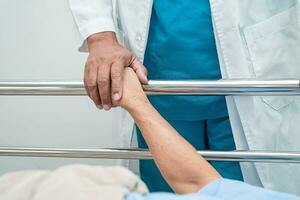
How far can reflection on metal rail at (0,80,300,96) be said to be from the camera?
0.82m

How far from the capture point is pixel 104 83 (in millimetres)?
881

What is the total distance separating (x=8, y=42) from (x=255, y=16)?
1.04 meters

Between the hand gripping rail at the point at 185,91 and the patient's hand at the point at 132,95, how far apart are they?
2 cm

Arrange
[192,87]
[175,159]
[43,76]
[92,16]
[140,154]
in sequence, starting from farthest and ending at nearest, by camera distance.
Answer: [43,76] → [92,16] → [140,154] → [192,87] → [175,159]

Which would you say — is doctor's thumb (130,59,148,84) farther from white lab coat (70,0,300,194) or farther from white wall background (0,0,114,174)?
white wall background (0,0,114,174)

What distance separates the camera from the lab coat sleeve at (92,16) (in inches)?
41.1

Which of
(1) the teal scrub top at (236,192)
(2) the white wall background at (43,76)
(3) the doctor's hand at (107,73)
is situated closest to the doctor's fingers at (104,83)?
(3) the doctor's hand at (107,73)

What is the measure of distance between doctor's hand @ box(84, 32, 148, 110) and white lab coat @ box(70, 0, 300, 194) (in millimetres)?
124

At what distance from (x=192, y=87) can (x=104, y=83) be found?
0.59ft

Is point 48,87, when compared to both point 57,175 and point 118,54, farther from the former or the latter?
point 57,175

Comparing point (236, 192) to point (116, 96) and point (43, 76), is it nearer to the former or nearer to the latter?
point (116, 96)

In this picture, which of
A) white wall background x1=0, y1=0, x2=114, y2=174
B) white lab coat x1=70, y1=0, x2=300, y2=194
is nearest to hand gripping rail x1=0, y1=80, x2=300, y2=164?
white lab coat x1=70, y1=0, x2=300, y2=194

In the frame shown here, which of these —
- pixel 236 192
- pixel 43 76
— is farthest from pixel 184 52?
pixel 43 76

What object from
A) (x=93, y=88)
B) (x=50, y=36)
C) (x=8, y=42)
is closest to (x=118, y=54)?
(x=93, y=88)
